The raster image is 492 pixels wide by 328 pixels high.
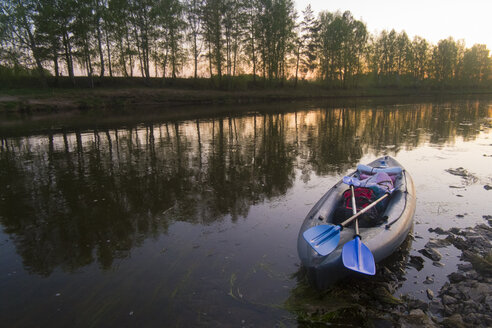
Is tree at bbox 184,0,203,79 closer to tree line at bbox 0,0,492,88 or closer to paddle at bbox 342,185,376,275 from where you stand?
tree line at bbox 0,0,492,88

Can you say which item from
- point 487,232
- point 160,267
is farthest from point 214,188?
point 487,232

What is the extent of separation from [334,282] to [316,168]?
6525mm

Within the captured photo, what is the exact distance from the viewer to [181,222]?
247 inches

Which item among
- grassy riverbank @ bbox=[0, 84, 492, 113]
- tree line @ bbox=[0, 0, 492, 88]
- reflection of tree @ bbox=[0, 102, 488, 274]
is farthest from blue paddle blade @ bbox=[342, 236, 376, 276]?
tree line @ bbox=[0, 0, 492, 88]

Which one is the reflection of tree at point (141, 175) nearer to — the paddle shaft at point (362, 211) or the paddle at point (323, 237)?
the paddle at point (323, 237)

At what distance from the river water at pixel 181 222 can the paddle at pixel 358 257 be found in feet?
2.78

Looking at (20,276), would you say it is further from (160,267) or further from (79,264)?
(160,267)

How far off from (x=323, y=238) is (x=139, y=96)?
36599 mm

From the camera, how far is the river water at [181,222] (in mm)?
3932

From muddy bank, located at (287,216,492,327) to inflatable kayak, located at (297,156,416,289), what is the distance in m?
0.30

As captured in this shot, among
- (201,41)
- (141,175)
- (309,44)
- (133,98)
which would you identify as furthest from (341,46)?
(141,175)

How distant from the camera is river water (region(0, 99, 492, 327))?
3932 mm

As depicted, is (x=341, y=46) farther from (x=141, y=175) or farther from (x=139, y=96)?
(x=141, y=175)

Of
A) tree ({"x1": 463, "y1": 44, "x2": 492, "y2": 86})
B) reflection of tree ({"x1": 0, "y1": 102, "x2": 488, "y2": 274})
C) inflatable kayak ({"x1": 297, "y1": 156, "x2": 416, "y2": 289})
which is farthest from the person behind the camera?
tree ({"x1": 463, "y1": 44, "x2": 492, "y2": 86})
